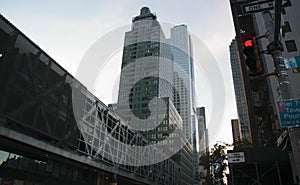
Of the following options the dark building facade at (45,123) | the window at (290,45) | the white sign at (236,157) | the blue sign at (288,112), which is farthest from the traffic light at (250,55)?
the window at (290,45)

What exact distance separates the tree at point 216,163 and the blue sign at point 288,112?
33381mm

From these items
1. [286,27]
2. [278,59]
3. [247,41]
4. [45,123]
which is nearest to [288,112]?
[278,59]

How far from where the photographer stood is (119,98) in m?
122

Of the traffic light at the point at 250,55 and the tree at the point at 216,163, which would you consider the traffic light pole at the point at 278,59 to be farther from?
the tree at the point at 216,163

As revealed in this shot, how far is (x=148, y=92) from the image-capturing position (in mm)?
117812

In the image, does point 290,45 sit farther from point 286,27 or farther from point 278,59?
point 278,59

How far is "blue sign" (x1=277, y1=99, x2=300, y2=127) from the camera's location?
4.82m

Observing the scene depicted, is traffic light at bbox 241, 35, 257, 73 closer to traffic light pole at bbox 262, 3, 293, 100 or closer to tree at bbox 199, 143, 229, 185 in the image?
traffic light pole at bbox 262, 3, 293, 100

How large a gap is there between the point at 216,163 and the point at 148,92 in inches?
3243

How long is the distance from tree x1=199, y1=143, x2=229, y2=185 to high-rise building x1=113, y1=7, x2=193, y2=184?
61.9 m

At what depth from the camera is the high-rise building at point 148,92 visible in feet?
355

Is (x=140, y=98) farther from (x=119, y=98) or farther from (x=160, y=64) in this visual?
(x=160, y=64)

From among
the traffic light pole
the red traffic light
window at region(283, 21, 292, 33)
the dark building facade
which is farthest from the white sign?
window at region(283, 21, 292, 33)

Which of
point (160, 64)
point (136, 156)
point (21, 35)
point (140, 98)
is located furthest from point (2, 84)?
point (160, 64)
